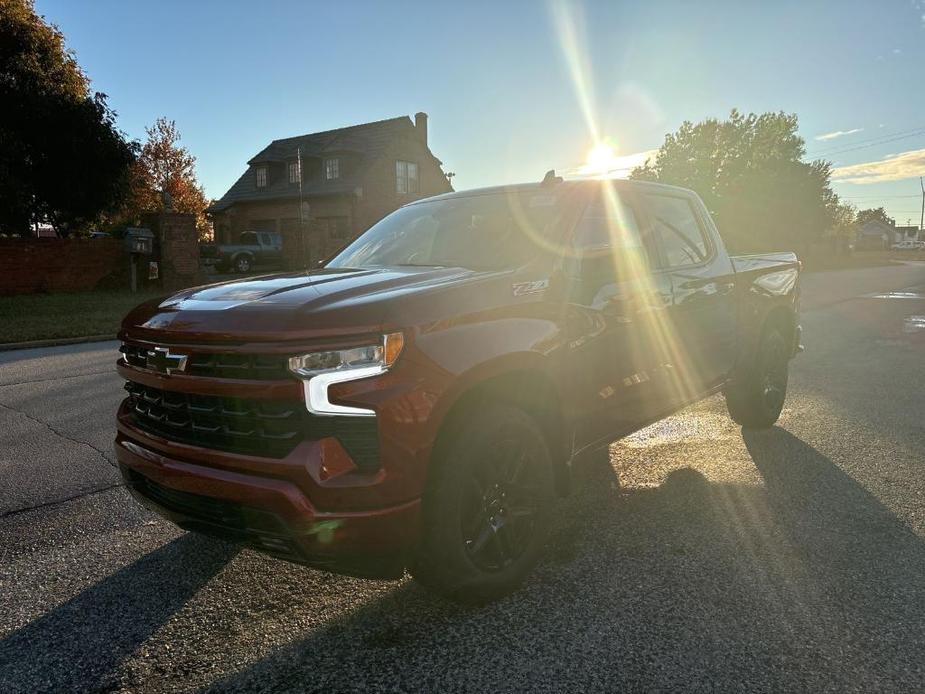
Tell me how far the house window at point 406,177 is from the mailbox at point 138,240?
20895 millimetres

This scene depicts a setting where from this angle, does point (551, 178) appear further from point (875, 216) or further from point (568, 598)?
point (875, 216)

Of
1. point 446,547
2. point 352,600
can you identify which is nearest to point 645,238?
point 446,547

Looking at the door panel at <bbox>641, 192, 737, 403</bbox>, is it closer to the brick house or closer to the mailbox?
the mailbox

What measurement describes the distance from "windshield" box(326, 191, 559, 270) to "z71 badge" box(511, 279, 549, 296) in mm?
202

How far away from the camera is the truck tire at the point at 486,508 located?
8.45 feet

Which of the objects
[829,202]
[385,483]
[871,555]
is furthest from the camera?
[829,202]

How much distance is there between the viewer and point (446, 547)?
2.60 m

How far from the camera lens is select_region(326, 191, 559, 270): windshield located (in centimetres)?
348

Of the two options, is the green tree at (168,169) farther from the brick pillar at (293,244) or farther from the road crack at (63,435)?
the road crack at (63,435)

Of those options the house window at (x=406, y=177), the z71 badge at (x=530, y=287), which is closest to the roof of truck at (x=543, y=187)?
the z71 badge at (x=530, y=287)

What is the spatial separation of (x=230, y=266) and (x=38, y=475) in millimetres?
25566

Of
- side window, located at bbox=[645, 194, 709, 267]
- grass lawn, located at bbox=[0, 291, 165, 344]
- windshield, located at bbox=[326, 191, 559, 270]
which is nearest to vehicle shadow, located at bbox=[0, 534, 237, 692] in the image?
windshield, located at bbox=[326, 191, 559, 270]

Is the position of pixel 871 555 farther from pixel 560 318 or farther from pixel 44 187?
pixel 44 187

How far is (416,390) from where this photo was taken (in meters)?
2.45
